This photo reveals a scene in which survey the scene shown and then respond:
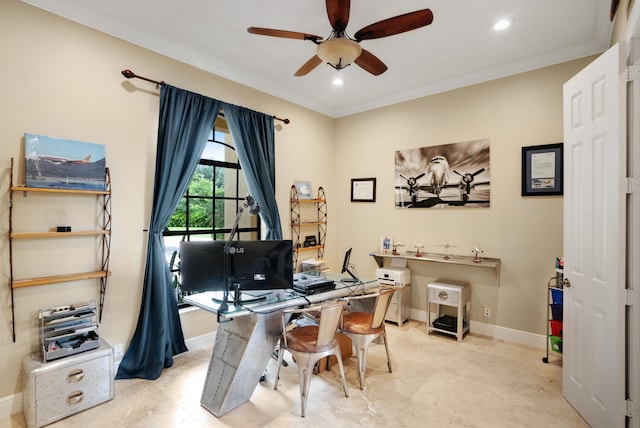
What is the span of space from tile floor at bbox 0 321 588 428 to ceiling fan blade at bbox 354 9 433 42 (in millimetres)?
2635

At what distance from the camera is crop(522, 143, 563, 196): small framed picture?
3264mm

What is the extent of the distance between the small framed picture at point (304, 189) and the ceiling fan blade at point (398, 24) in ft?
7.84

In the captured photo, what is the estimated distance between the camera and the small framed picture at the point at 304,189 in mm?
4434

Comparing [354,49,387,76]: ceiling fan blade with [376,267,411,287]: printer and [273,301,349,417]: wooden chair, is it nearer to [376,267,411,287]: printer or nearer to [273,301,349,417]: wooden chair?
[273,301,349,417]: wooden chair

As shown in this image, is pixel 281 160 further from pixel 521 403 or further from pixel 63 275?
pixel 521 403

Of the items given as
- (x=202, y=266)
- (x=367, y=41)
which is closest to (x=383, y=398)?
(x=202, y=266)

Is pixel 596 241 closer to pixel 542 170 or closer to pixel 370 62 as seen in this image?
pixel 542 170

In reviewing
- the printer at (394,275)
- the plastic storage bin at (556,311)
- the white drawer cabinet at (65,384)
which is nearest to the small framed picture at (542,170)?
the plastic storage bin at (556,311)

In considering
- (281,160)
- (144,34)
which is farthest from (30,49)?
(281,160)

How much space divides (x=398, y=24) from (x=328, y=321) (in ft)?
6.76

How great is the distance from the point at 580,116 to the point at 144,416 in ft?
12.2

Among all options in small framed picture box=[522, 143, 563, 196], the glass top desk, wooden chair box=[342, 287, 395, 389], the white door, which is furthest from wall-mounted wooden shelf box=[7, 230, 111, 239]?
small framed picture box=[522, 143, 563, 196]

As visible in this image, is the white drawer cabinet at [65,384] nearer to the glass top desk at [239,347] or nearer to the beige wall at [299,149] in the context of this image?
the beige wall at [299,149]

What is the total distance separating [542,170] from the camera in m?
3.35
